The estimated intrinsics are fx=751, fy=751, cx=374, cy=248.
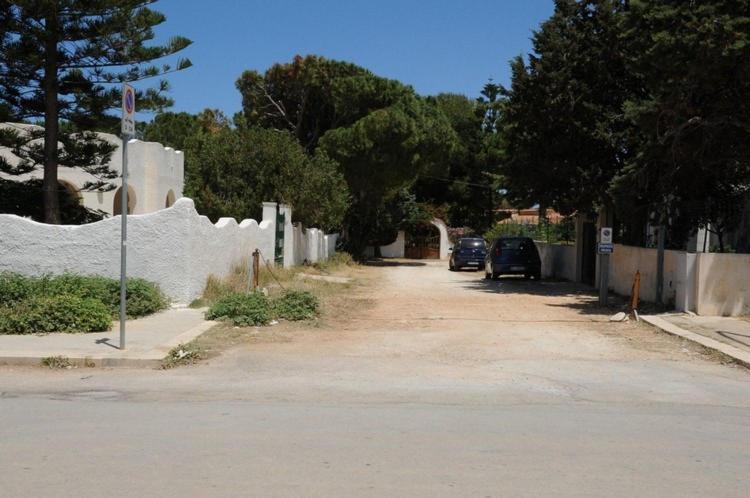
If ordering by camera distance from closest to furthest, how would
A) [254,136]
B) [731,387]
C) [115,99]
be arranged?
[731,387]
[115,99]
[254,136]

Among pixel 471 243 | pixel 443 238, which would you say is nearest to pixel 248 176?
pixel 471 243

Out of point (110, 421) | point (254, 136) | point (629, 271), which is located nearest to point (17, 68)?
point (254, 136)

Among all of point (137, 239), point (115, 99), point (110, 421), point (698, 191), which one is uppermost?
point (115, 99)

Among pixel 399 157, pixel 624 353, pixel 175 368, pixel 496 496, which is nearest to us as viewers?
pixel 496 496

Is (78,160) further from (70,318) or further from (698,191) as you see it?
(698,191)

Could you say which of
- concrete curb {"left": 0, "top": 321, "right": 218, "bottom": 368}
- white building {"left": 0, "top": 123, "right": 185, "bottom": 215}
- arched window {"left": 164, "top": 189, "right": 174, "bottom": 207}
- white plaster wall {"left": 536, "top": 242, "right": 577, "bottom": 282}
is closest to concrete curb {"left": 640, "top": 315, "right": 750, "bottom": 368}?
concrete curb {"left": 0, "top": 321, "right": 218, "bottom": 368}

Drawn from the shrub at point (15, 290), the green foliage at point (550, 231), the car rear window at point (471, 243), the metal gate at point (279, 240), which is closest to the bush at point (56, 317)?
the shrub at point (15, 290)

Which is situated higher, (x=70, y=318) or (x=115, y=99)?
(x=115, y=99)

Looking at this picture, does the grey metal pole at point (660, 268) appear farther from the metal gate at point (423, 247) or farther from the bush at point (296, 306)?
the metal gate at point (423, 247)

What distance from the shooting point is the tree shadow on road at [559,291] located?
16750mm

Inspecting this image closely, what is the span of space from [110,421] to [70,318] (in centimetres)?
497

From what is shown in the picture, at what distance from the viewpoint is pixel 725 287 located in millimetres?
13961

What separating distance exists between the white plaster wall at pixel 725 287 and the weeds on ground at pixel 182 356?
9316 millimetres

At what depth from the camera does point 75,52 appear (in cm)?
1759
